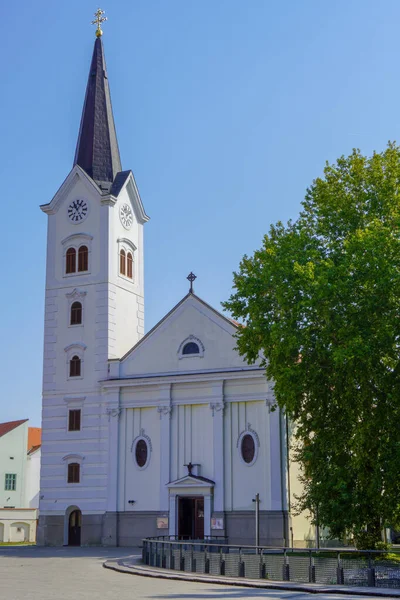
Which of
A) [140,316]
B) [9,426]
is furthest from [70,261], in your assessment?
[9,426]

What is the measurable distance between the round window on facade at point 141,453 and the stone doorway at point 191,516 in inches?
128

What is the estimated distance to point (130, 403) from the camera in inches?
1843

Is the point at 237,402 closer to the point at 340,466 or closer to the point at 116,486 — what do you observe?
the point at 116,486

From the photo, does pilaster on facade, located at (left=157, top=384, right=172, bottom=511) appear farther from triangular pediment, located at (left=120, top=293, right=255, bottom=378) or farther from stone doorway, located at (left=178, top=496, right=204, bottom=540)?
triangular pediment, located at (left=120, top=293, right=255, bottom=378)

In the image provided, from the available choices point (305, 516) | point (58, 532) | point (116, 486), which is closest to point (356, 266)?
point (305, 516)

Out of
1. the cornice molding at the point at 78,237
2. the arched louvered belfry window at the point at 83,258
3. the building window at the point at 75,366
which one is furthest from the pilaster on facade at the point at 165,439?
the cornice molding at the point at 78,237

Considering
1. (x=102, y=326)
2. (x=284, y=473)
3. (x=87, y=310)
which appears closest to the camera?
(x=284, y=473)

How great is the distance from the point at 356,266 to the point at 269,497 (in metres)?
17.4

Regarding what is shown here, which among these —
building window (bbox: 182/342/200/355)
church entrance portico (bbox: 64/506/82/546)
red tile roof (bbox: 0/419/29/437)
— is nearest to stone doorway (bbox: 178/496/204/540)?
church entrance portico (bbox: 64/506/82/546)

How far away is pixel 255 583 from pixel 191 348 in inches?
986

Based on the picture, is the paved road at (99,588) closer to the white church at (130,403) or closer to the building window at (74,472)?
the white church at (130,403)

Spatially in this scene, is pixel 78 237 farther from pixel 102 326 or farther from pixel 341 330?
pixel 341 330

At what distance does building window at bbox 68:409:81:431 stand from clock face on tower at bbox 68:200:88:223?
483 inches

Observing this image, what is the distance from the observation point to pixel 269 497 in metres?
42.1
